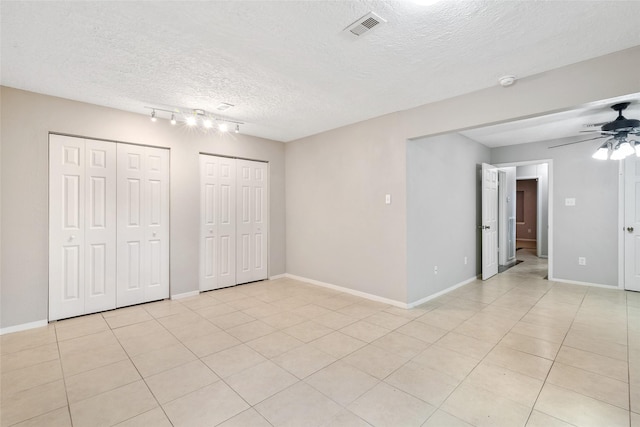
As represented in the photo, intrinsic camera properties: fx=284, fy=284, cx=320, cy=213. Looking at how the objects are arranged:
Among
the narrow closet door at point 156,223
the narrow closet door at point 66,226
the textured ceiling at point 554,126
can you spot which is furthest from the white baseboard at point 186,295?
the textured ceiling at point 554,126

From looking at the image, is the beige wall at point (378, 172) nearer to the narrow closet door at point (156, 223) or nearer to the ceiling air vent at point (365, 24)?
the ceiling air vent at point (365, 24)

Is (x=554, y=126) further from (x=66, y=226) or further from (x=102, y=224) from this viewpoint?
(x=66, y=226)

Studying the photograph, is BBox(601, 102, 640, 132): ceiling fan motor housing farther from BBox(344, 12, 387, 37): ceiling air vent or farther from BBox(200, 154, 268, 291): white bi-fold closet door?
BBox(200, 154, 268, 291): white bi-fold closet door

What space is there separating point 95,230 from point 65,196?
0.51m

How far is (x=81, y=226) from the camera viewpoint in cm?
356

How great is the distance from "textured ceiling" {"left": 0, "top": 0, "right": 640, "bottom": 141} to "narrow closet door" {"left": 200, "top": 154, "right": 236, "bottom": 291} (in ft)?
4.82

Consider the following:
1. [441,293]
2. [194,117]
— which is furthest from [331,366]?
[194,117]

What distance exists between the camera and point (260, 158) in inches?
209

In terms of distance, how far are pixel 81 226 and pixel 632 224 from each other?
808cm

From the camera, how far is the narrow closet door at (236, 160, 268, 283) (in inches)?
200

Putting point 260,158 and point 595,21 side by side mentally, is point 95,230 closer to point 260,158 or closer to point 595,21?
point 260,158

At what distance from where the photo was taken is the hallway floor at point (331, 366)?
1897 mm

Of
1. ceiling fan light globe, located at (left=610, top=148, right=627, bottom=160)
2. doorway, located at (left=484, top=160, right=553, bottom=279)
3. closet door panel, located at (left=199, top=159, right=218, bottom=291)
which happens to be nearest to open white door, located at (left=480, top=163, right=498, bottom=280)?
doorway, located at (left=484, top=160, right=553, bottom=279)

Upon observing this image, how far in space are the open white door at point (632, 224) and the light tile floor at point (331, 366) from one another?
992mm
